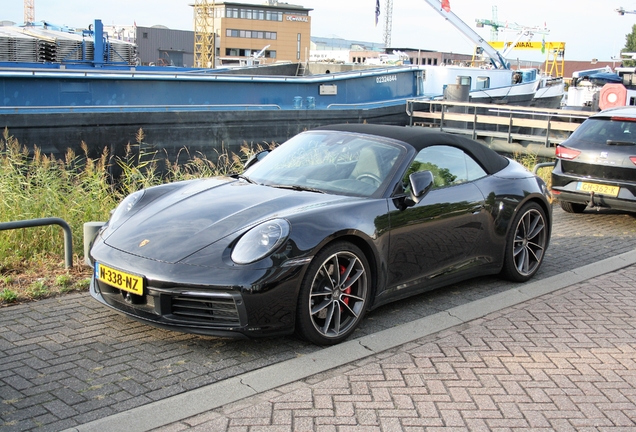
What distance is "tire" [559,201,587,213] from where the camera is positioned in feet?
34.0

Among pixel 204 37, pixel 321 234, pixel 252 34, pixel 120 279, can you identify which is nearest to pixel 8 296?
pixel 120 279

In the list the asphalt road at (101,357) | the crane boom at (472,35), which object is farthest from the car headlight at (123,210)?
the crane boom at (472,35)

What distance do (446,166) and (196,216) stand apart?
7.58 feet

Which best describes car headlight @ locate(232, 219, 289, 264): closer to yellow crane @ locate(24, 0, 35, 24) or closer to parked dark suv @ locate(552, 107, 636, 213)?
parked dark suv @ locate(552, 107, 636, 213)

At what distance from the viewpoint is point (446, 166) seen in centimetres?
612

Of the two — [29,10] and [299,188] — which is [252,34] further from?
[299,188]

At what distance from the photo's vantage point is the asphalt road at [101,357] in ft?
12.6

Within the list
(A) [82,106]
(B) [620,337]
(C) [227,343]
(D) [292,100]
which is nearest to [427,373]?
(C) [227,343]

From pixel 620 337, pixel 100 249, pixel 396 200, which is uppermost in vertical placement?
pixel 396 200

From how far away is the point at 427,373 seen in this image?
4492mm

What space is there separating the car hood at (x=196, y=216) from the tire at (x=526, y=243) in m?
2.11

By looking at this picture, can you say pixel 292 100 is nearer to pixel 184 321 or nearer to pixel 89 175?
pixel 89 175

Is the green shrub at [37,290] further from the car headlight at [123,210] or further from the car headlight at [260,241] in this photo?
the car headlight at [260,241]

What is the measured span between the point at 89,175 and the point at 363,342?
523 cm
